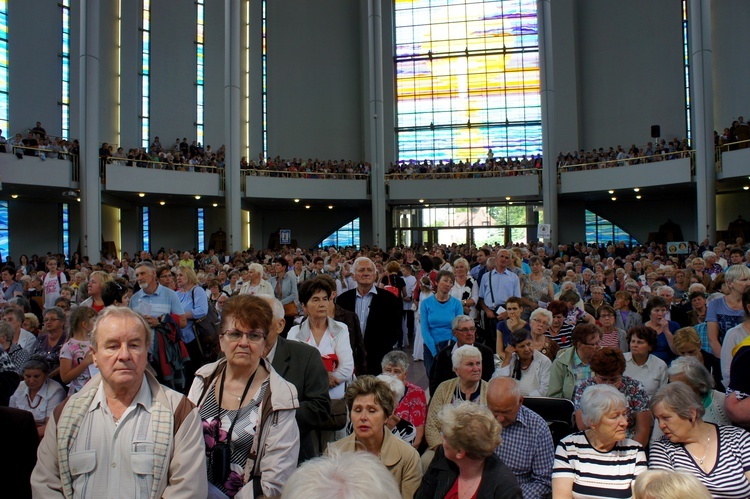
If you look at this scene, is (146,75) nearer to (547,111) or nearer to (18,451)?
(547,111)

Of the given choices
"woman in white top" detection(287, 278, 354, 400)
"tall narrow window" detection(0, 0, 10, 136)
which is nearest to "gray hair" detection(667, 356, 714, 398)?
"woman in white top" detection(287, 278, 354, 400)

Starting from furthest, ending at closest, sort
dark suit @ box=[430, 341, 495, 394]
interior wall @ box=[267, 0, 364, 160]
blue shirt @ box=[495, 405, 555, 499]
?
interior wall @ box=[267, 0, 364, 160] < dark suit @ box=[430, 341, 495, 394] < blue shirt @ box=[495, 405, 555, 499]

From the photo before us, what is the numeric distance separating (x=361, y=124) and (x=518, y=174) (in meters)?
10.5

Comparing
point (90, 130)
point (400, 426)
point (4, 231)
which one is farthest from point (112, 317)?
point (4, 231)

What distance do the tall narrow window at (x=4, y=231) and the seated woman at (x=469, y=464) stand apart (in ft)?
84.7

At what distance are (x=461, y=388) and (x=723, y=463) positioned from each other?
170cm

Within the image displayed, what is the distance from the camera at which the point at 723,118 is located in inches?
1104

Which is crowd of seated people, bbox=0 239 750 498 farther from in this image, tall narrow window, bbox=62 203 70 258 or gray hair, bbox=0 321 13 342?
tall narrow window, bbox=62 203 70 258

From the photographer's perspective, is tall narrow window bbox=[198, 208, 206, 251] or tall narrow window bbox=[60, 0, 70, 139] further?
tall narrow window bbox=[198, 208, 206, 251]

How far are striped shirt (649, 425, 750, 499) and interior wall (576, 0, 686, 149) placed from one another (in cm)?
3043

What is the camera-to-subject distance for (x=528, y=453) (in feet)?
11.9

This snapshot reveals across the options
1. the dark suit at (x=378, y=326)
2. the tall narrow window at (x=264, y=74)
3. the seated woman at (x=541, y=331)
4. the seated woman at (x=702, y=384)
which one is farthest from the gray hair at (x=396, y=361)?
the tall narrow window at (x=264, y=74)

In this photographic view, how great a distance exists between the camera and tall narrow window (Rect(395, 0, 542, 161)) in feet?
113

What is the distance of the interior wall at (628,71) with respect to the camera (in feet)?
100
